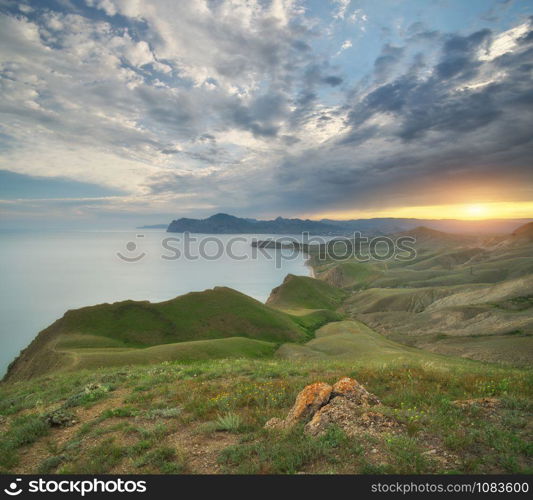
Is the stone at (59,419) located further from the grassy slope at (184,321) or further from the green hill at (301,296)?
the green hill at (301,296)

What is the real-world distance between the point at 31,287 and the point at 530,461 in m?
237

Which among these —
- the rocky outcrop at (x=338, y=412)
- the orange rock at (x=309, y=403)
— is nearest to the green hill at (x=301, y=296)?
the rocky outcrop at (x=338, y=412)

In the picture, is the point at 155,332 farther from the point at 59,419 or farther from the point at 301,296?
the point at 301,296

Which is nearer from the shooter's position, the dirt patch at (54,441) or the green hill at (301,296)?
the dirt patch at (54,441)

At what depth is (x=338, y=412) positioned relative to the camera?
304 inches

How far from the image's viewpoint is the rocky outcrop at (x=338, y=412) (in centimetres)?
720

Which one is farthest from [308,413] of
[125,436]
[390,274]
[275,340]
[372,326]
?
[390,274]

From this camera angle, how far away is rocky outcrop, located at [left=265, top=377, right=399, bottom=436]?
7.20m

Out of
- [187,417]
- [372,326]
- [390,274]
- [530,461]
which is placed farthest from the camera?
[390,274]

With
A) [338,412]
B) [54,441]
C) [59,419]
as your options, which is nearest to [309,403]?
[338,412]

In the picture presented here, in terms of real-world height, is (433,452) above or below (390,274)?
above

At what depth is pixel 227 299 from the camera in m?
83.6

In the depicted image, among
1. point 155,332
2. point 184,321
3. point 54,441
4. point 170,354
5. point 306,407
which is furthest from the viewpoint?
point 184,321
